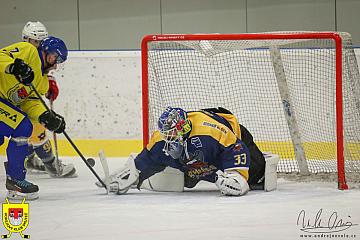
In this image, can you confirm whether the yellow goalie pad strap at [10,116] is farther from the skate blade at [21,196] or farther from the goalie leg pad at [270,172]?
the goalie leg pad at [270,172]

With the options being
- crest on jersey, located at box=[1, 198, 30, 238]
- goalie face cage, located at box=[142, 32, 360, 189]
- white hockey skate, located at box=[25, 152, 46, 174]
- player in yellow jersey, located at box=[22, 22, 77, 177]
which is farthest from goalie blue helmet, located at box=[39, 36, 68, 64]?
white hockey skate, located at box=[25, 152, 46, 174]

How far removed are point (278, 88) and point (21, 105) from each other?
5.86ft

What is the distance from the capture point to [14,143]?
4598 mm

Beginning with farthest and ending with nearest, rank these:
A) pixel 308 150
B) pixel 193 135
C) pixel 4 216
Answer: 1. pixel 308 150
2. pixel 193 135
3. pixel 4 216

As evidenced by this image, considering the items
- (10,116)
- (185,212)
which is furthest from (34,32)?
(185,212)

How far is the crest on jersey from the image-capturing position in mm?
3697

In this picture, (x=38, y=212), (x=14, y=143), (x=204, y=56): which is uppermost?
(x=204, y=56)

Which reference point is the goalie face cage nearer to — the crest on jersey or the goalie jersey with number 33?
the goalie jersey with number 33

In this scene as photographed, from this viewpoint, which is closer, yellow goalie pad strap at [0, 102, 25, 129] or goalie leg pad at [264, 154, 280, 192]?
yellow goalie pad strap at [0, 102, 25, 129]

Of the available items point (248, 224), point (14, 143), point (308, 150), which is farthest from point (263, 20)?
point (248, 224)

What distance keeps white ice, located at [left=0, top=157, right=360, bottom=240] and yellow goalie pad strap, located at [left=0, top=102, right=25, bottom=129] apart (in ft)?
1.51

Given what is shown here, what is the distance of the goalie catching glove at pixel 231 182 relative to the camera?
15.0ft

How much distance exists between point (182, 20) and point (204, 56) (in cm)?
237

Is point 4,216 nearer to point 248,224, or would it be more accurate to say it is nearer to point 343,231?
point 248,224
